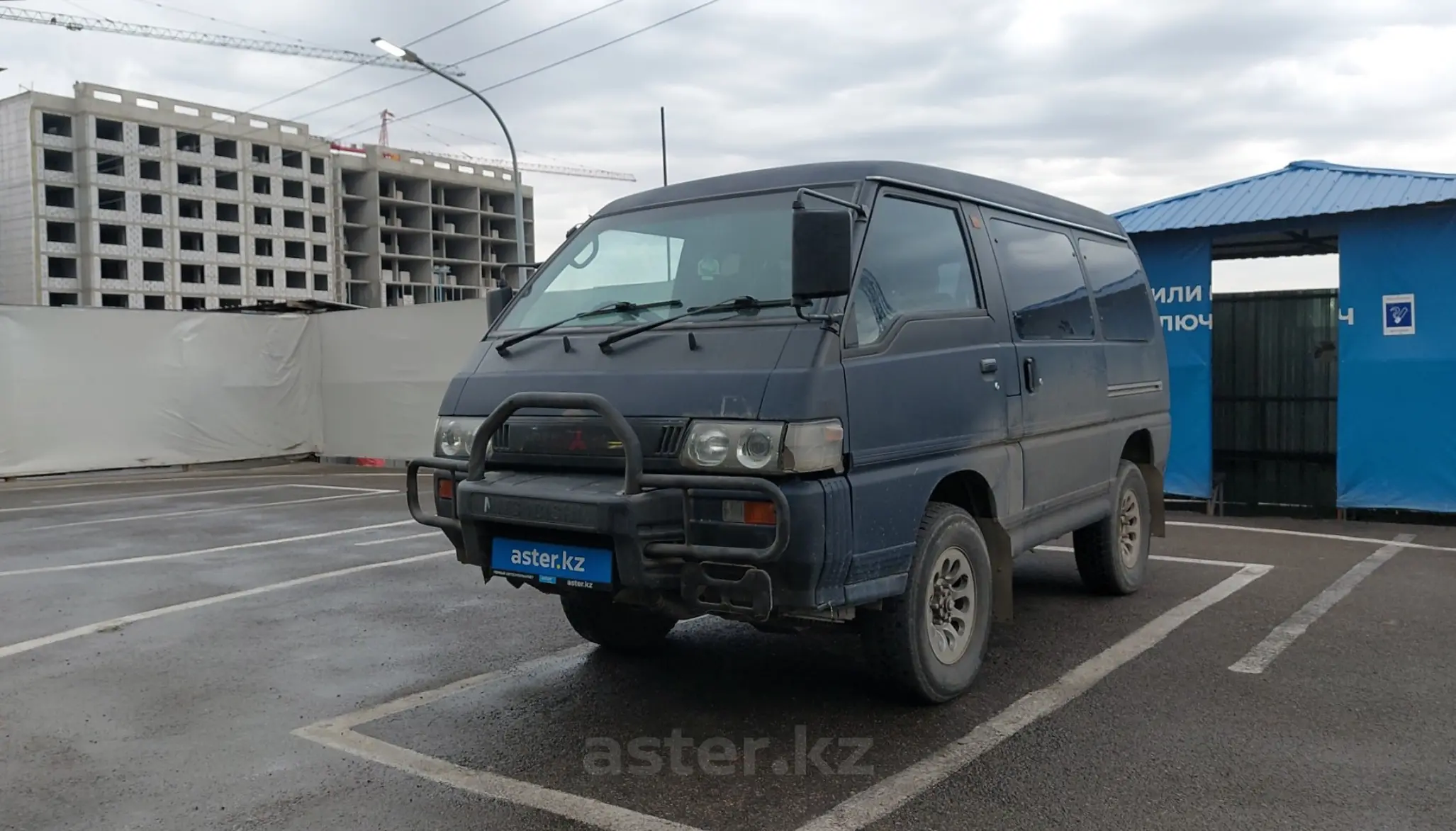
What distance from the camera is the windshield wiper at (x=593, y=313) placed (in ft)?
15.2

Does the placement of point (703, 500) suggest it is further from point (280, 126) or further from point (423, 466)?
point (280, 126)

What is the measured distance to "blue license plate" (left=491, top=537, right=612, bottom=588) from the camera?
13.0 feet

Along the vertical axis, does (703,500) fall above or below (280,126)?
below

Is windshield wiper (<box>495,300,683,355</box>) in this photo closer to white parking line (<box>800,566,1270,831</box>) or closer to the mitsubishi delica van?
the mitsubishi delica van

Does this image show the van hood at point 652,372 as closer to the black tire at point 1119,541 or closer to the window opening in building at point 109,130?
the black tire at point 1119,541

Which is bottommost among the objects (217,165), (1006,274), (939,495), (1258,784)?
(1258,784)

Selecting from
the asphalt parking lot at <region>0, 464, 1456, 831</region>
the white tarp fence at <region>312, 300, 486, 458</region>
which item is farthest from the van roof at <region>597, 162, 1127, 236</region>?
the white tarp fence at <region>312, 300, 486, 458</region>

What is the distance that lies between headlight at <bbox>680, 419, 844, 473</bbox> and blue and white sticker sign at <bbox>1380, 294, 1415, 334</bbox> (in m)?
7.91

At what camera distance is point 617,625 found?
5348mm

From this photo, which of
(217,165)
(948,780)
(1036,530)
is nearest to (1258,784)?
(948,780)

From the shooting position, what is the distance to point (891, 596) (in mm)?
4211

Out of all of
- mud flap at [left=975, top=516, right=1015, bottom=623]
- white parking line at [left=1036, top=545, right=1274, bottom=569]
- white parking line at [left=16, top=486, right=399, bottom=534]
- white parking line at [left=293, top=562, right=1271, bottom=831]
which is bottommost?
white parking line at [left=1036, top=545, right=1274, bottom=569]

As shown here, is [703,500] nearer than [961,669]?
Yes

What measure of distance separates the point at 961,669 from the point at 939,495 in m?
0.75
